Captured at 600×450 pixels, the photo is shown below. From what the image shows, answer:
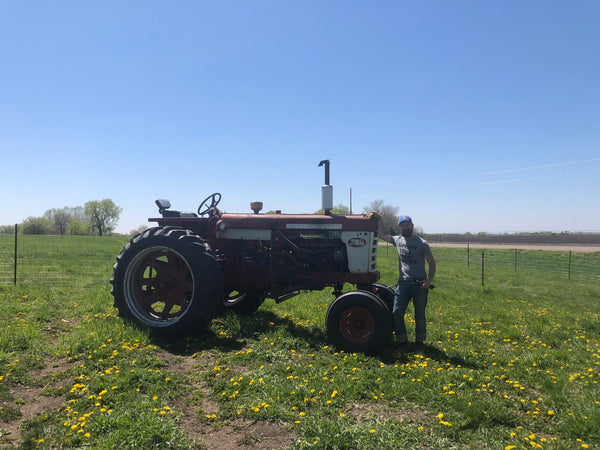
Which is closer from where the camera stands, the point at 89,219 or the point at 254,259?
the point at 254,259

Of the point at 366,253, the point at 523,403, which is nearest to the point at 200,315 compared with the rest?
the point at 366,253

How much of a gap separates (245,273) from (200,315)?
1.02 m

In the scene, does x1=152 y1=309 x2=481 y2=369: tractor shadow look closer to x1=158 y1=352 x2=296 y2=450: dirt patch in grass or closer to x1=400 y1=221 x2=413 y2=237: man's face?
x1=158 y1=352 x2=296 y2=450: dirt patch in grass

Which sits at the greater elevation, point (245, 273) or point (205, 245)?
point (205, 245)

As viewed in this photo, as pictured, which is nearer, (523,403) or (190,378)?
(523,403)

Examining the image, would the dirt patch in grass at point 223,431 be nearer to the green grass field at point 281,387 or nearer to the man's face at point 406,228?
the green grass field at point 281,387

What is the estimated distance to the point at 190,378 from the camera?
3.97 m

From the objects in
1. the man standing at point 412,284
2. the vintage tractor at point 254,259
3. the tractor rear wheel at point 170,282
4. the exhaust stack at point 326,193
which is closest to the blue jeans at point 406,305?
the man standing at point 412,284

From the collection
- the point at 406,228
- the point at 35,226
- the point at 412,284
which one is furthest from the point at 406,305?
the point at 35,226

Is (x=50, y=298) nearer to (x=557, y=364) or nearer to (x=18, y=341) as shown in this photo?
(x=18, y=341)

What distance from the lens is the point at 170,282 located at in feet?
18.5

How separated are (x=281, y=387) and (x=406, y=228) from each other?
2.72 metres

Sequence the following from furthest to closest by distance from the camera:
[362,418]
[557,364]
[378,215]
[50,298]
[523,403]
Answer: [50,298] → [378,215] → [557,364] → [523,403] → [362,418]

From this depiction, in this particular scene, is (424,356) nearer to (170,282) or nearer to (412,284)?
(412,284)
